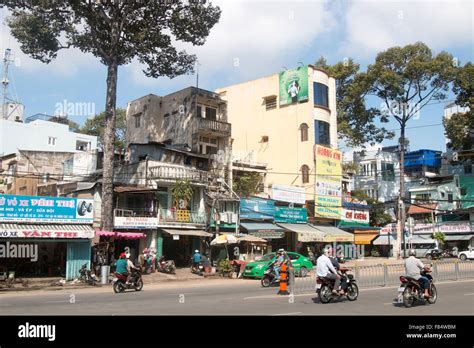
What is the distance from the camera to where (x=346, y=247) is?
44.0m

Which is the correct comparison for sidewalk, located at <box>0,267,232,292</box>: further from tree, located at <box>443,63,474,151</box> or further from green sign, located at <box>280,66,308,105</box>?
tree, located at <box>443,63,474,151</box>

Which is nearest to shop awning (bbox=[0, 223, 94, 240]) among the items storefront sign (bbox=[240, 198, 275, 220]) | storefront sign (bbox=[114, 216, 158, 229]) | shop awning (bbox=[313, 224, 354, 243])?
storefront sign (bbox=[114, 216, 158, 229])

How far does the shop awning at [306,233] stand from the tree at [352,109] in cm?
1527

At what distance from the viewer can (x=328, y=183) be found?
139ft

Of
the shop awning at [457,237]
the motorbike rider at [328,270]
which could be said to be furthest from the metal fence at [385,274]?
the shop awning at [457,237]

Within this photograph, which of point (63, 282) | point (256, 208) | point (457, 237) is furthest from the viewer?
point (457, 237)

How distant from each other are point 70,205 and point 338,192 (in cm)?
2465

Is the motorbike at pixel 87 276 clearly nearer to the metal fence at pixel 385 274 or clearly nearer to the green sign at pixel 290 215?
the metal fence at pixel 385 274

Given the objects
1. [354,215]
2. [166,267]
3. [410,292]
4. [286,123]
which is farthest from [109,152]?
[354,215]

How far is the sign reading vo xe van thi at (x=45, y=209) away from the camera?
79.4ft

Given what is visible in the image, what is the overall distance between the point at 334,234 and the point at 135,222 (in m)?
17.4

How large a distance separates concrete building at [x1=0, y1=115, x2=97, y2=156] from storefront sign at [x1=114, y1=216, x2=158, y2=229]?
1814 cm

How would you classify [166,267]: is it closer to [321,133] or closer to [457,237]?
[321,133]
